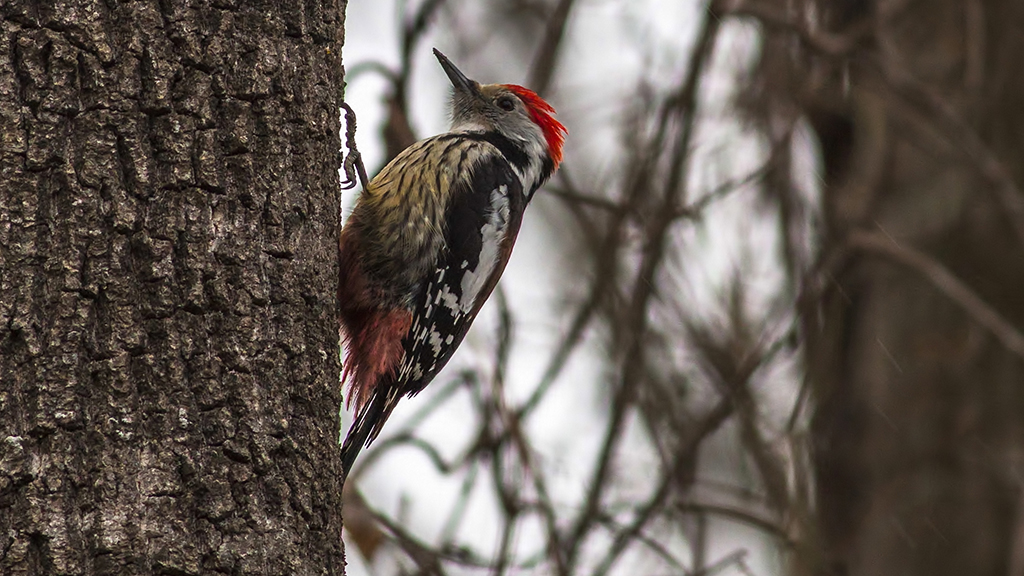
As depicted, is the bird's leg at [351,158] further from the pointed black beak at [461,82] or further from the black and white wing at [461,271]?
the pointed black beak at [461,82]

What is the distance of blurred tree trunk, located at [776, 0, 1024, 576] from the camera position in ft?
14.6

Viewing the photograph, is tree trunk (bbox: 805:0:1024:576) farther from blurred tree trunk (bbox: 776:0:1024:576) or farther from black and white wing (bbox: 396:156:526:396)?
black and white wing (bbox: 396:156:526:396)

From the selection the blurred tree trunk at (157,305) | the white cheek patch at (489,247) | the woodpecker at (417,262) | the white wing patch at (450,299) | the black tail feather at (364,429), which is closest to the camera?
the blurred tree trunk at (157,305)

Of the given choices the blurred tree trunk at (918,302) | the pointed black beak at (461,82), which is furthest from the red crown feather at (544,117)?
the blurred tree trunk at (918,302)

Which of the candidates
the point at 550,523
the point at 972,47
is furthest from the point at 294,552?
the point at 972,47

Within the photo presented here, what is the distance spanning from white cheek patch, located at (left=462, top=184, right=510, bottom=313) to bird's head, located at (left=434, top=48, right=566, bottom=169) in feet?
1.97

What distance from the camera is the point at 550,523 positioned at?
15.1 ft

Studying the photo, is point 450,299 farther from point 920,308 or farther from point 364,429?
point 920,308

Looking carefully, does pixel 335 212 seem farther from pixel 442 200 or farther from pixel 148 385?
pixel 442 200

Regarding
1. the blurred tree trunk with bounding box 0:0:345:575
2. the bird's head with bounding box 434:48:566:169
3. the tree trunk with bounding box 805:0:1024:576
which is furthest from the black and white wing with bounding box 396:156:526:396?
the tree trunk with bounding box 805:0:1024:576

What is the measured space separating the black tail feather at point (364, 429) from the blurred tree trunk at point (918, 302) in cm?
199

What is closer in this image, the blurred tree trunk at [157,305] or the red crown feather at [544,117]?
the blurred tree trunk at [157,305]

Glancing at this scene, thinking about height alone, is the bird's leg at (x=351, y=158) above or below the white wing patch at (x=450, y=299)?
above

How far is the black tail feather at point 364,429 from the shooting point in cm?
324
